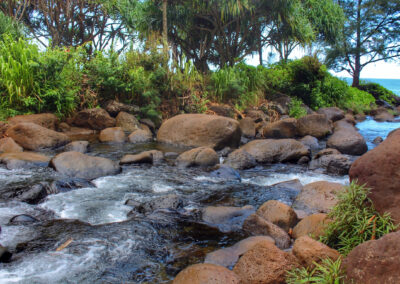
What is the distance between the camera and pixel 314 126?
1119 cm

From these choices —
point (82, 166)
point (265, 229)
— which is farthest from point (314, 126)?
point (265, 229)

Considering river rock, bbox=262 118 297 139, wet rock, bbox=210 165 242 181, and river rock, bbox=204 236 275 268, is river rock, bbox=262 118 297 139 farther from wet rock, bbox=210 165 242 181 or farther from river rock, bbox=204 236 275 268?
river rock, bbox=204 236 275 268

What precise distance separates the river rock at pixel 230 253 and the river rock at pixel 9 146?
5.73 meters

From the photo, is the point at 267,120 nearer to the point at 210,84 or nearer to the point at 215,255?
the point at 210,84

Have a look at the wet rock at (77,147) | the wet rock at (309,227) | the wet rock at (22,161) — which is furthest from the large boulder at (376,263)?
the wet rock at (77,147)

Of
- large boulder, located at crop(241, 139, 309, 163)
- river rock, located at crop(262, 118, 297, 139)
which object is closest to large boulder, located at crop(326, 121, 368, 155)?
large boulder, located at crop(241, 139, 309, 163)

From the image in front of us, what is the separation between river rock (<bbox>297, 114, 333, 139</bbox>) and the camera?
36.6ft

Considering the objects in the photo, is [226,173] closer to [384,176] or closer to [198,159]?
[198,159]

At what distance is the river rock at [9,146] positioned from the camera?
740cm

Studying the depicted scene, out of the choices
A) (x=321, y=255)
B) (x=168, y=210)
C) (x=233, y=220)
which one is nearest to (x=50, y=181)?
(x=168, y=210)

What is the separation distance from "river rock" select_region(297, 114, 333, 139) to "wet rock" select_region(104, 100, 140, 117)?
5.25m

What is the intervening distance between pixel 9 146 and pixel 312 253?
681 centimetres

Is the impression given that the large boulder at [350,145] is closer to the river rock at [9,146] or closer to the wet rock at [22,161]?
the wet rock at [22,161]

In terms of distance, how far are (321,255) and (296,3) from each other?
15.8 metres
